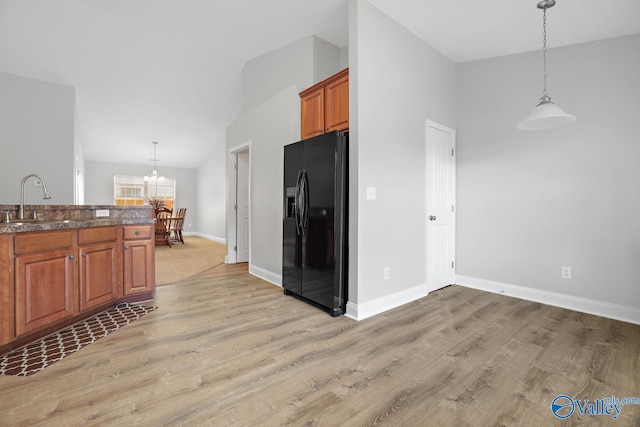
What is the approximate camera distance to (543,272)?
325 centimetres

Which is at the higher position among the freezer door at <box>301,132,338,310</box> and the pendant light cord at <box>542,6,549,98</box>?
the pendant light cord at <box>542,6,549,98</box>

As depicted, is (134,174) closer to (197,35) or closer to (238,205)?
(238,205)

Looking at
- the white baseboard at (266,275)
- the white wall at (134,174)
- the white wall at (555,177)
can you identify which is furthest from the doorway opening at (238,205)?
the white wall at (134,174)

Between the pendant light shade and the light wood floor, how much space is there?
1.76m

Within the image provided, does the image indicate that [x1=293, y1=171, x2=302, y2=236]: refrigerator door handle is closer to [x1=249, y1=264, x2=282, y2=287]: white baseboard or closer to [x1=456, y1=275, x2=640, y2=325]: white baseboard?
[x1=249, y1=264, x2=282, y2=287]: white baseboard

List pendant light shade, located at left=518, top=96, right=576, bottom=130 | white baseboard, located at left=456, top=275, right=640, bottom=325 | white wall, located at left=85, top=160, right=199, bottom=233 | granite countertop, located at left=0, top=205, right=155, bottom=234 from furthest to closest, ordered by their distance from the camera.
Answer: white wall, located at left=85, top=160, right=199, bottom=233 → white baseboard, located at left=456, top=275, right=640, bottom=325 → granite countertop, located at left=0, top=205, right=155, bottom=234 → pendant light shade, located at left=518, top=96, right=576, bottom=130

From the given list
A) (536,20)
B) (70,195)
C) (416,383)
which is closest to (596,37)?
(536,20)

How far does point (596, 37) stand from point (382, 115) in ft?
7.28

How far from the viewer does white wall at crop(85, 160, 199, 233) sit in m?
9.43

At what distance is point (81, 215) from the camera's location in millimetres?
3178

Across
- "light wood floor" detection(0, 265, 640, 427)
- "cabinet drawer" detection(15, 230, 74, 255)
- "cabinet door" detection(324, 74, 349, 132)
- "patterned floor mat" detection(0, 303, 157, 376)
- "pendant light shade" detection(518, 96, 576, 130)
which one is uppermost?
"cabinet door" detection(324, 74, 349, 132)

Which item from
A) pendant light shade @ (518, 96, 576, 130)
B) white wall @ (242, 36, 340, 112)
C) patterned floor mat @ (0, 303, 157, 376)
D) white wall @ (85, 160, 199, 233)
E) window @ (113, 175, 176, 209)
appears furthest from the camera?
window @ (113, 175, 176, 209)

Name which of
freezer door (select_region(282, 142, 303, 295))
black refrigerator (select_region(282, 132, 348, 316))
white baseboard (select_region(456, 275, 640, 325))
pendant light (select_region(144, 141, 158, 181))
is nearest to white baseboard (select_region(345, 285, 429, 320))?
black refrigerator (select_region(282, 132, 348, 316))

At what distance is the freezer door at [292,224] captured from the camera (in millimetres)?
3254
